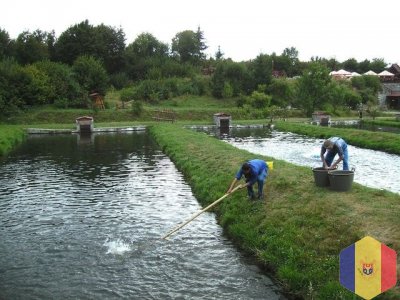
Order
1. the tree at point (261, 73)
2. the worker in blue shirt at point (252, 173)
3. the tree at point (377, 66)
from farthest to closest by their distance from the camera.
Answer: the tree at point (377, 66)
the tree at point (261, 73)
the worker in blue shirt at point (252, 173)

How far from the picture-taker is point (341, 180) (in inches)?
490

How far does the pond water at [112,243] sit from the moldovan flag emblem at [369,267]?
2278 millimetres

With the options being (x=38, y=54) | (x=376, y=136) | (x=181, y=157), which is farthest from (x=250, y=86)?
(x=181, y=157)

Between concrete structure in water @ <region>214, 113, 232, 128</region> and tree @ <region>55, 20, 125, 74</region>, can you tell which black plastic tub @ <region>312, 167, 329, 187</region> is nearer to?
concrete structure in water @ <region>214, 113, 232, 128</region>

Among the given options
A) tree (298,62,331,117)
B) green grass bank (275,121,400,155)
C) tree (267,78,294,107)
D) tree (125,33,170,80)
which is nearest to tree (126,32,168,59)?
tree (125,33,170,80)

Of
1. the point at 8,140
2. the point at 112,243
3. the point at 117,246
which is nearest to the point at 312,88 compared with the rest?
the point at 8,140

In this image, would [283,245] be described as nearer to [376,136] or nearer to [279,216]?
[279,216]

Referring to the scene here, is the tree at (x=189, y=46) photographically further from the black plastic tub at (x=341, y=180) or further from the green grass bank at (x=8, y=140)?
the black plastic tub at (x=341, y=180)

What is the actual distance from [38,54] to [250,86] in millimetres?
37174

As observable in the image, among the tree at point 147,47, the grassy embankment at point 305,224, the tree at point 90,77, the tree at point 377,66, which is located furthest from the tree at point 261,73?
the grassy embankment at point 305,224

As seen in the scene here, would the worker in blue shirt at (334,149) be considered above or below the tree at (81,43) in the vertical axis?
below

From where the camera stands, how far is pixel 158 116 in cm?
5622

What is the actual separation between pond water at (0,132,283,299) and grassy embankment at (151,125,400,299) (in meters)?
0.48

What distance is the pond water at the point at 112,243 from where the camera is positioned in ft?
29.2
